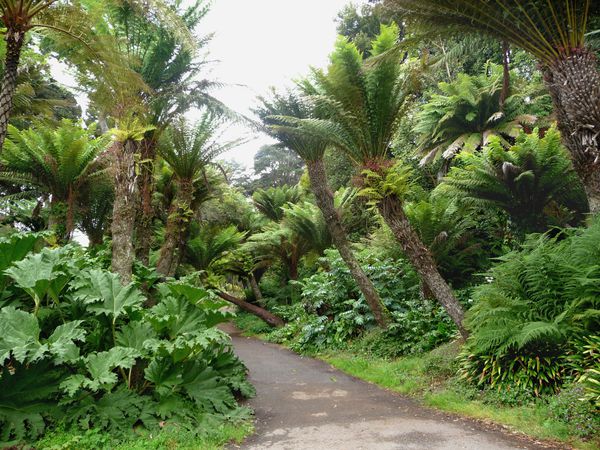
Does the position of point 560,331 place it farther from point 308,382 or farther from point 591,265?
point 308,382

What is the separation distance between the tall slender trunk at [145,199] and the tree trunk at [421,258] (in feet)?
15.6

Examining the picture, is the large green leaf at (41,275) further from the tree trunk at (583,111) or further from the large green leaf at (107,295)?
the tree trunk at (583,111)

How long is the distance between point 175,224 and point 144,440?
246 inches

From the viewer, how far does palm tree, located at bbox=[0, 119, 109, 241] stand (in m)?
8.87

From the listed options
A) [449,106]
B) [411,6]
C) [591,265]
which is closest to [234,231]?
[449,106]

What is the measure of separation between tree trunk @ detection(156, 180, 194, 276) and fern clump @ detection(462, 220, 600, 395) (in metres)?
6.44

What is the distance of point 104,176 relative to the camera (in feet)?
32.9

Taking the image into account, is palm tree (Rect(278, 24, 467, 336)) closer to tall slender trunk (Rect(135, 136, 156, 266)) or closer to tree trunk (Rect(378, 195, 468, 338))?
tree trunk (Rect(378, 195, 468, 338))

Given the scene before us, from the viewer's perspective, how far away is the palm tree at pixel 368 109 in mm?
6184

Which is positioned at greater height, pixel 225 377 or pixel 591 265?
pixel 591 265

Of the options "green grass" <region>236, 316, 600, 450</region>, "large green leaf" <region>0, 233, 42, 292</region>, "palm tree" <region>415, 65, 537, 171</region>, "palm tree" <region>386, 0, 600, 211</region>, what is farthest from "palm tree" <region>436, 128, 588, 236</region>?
"large green leaf" <region>0, 233, 42, 292</region>

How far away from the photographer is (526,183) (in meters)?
7.21

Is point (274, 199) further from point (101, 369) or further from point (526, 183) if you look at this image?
point (101, 369)

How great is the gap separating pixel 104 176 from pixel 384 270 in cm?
706
